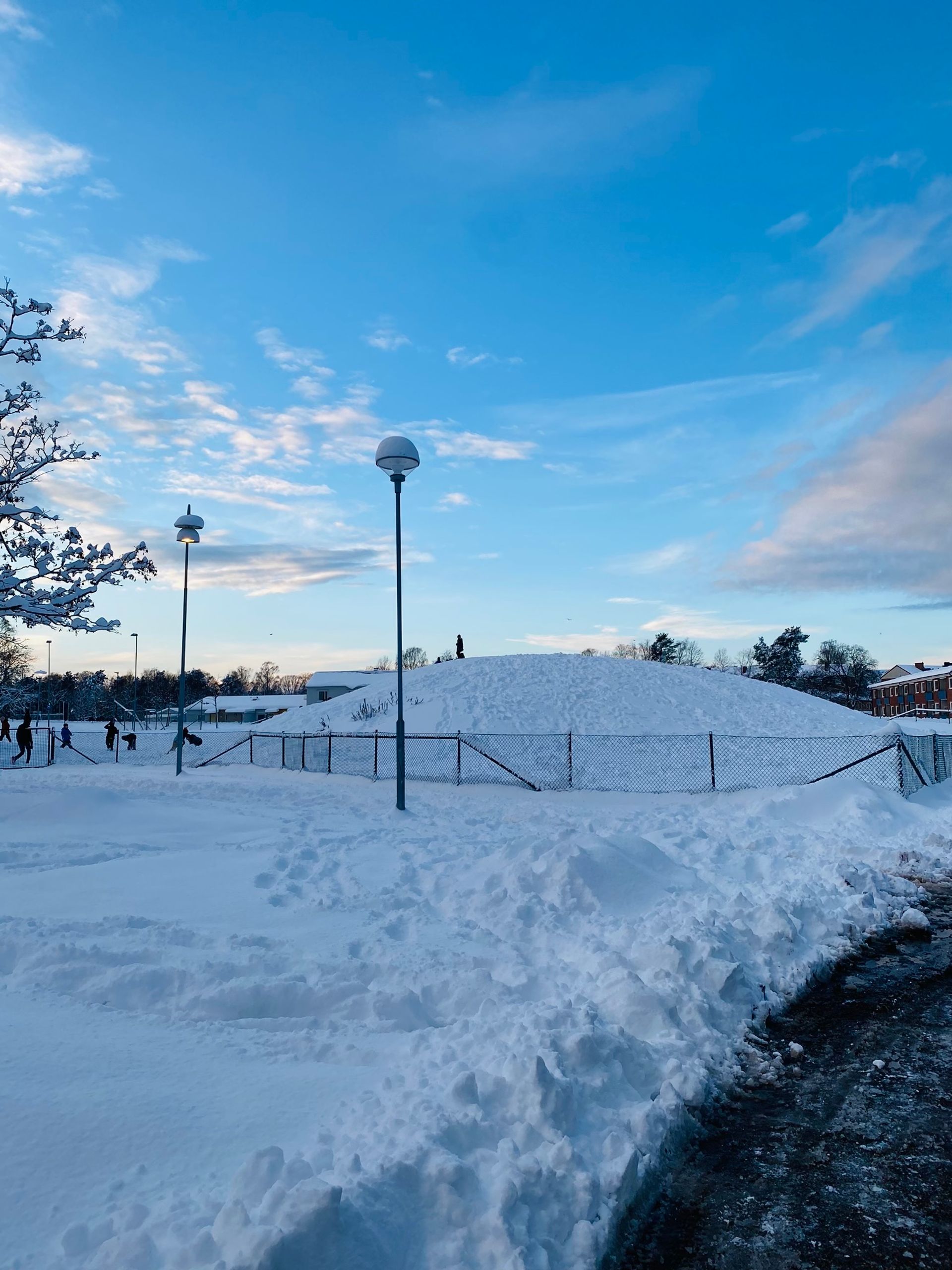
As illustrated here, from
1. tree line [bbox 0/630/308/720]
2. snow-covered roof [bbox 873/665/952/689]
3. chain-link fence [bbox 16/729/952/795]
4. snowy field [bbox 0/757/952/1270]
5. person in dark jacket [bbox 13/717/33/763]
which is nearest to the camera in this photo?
snowy field [bbox 0/757/952/1270]

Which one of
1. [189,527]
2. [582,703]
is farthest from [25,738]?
[582,703]

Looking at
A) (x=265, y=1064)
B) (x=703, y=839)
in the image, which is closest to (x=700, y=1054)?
(x=265, y=1064)

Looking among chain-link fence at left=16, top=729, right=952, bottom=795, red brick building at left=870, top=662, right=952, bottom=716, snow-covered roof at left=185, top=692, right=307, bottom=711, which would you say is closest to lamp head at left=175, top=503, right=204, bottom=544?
chain-link fence at left=16, top=729, right=952, bottom=795

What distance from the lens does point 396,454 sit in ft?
44.9

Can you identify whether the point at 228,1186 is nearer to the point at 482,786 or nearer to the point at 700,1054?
the point at 700,1054

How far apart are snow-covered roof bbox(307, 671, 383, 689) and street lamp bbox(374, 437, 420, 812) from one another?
63676 mm

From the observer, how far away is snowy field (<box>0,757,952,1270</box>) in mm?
3016

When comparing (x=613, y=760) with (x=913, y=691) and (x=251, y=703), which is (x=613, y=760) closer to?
(x=251, y=703)

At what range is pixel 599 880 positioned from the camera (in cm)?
816

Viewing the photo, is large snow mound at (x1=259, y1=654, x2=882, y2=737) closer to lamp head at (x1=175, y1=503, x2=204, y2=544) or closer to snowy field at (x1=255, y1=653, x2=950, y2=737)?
snowy field at (x1=255, y1=653, x2=950, y2=737)

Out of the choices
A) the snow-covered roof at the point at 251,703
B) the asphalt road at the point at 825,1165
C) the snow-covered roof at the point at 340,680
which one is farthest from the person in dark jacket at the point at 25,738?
the snow-covered roof at the point at 251,703

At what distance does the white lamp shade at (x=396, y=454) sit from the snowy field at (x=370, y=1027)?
631 cm

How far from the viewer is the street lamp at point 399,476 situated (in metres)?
13.7

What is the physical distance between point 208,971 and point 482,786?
14884 mm
